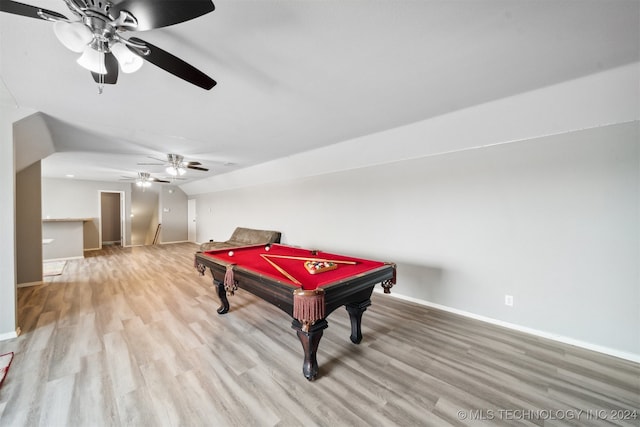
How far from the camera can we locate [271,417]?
1.49 m

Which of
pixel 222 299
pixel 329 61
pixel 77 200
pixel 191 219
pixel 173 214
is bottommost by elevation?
pixel 222 299

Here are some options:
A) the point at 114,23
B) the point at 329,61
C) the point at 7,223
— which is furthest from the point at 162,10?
the point at 7,223

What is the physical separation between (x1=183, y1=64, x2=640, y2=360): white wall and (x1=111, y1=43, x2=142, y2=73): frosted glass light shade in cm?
275

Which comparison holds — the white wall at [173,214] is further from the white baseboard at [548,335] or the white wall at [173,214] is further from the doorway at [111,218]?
the white baseboard at [548,335]

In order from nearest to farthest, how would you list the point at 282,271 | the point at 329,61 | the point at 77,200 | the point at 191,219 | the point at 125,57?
the point at 125,57
the point at 329,61
the point at 282,271
the point at 77,200
the point at 191,219

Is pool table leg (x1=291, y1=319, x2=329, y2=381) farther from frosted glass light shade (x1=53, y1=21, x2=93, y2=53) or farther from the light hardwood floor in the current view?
frosted glass light shade (x1=53, y1=21, x2=93, y2=53)

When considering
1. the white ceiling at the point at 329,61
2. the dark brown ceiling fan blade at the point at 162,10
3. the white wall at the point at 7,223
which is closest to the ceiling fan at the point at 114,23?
the dark brown ceiling fan blade at the point at 162,10

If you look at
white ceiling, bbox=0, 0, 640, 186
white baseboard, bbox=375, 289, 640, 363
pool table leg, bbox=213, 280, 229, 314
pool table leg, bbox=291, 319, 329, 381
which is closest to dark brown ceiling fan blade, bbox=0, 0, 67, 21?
white ceiling, bbox=0, 0, 640, 186

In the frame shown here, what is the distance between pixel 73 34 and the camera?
1.12 metres

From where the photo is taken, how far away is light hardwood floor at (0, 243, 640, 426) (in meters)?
1.52

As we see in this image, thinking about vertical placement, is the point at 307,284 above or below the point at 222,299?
above

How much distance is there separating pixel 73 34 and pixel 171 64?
0.40m

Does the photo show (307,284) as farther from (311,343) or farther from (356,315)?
(356,315)

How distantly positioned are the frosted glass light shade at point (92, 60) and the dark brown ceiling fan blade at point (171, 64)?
0.32 meters
